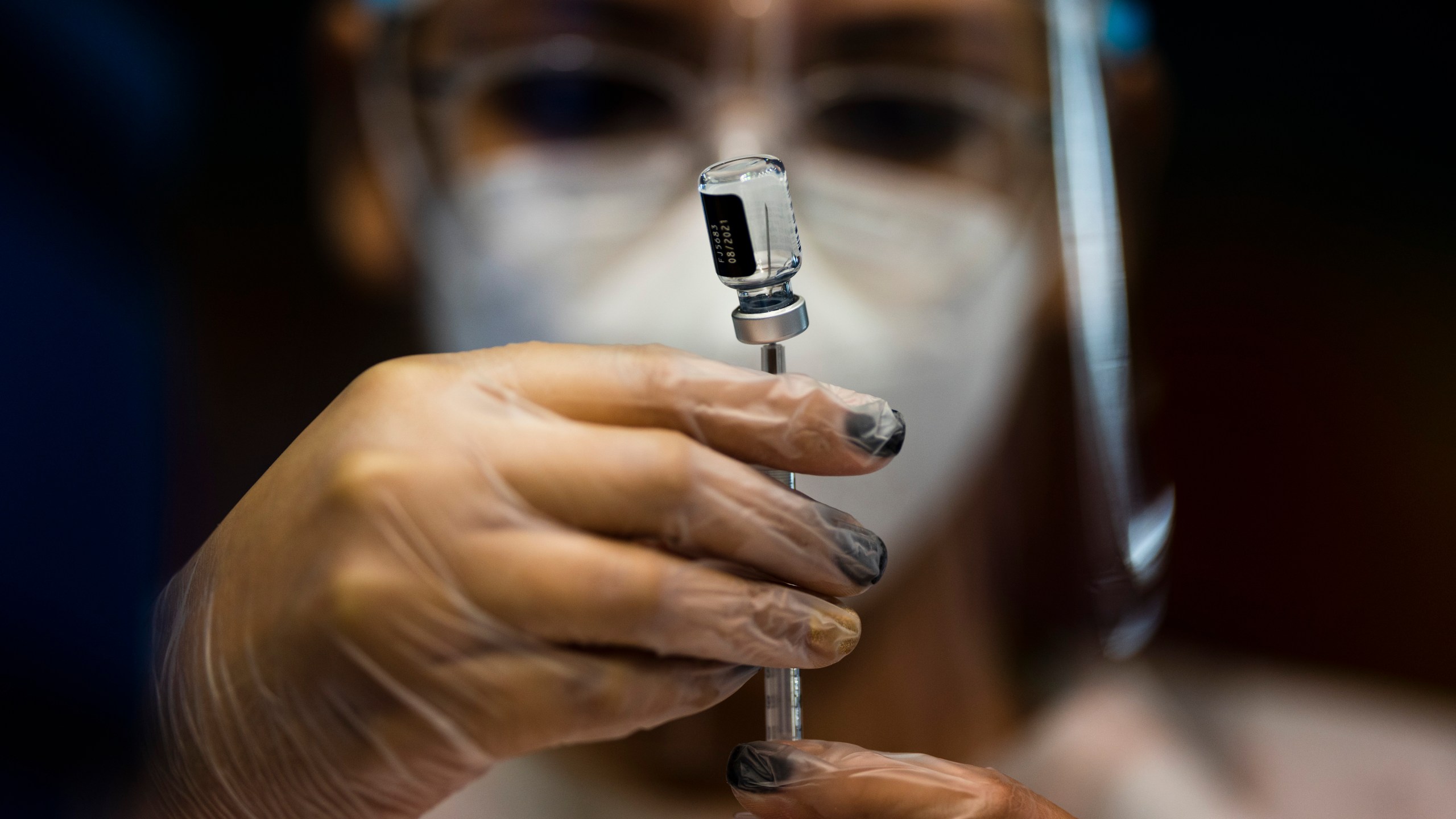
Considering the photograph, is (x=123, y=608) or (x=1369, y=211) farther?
(x=1369, y=211)

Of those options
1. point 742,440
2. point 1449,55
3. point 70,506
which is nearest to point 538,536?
point 742,440

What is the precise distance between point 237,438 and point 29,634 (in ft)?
3.64

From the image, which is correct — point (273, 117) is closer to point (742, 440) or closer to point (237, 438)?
point (237, 438)

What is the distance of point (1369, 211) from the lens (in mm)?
1515

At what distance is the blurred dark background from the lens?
1188 mm

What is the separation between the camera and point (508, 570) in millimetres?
555

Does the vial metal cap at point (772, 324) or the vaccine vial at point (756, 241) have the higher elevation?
the vaccine vial at point (756, 241)

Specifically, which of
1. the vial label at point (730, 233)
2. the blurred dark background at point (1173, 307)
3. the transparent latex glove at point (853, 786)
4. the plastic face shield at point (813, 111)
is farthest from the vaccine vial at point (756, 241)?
the blurred dark background at point (1173, 307)

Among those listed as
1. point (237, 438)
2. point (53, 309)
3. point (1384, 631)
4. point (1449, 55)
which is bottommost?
point (1384, 631)

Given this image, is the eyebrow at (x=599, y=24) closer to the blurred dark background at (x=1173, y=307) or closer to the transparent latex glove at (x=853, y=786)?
the blurred dark background at (x=1173, y=307)

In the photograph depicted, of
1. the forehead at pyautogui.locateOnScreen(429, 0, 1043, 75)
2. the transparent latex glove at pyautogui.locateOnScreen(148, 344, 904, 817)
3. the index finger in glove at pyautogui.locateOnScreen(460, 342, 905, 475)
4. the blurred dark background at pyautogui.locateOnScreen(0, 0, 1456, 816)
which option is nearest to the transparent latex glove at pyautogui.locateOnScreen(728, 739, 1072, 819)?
the transparent latex glove at pyautogui.locateOnScreen(148, 344, 904, 817)

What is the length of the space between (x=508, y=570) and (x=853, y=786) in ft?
1.06

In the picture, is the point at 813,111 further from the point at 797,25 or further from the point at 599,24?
the point at 599,24

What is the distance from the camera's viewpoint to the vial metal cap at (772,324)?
1.90 ft
